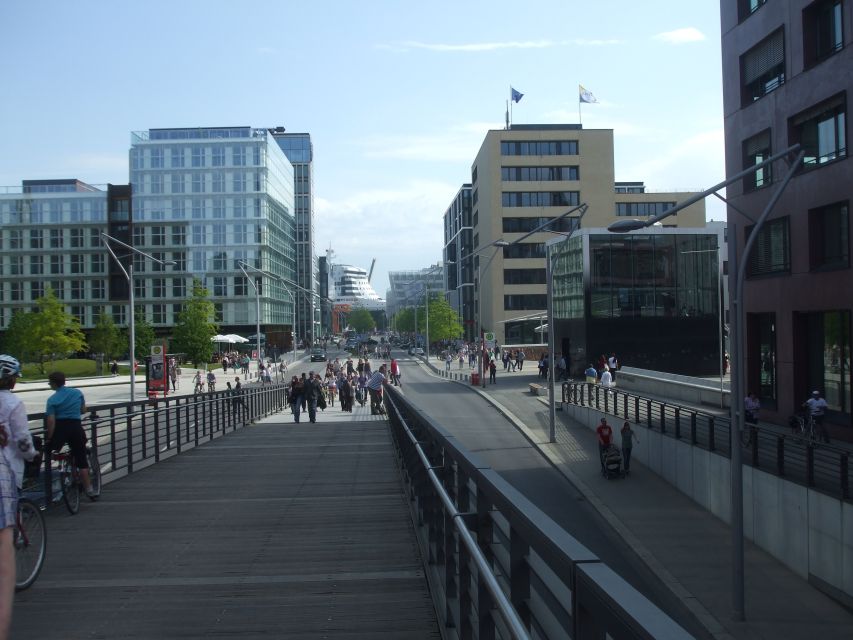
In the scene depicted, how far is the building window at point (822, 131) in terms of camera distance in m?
25.6

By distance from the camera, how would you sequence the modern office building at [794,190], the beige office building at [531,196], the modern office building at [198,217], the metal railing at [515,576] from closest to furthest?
the metal railing at [515,576]
the modern office building at [794,190]
the beige office building at [531,196]
the modern office building at [198,217]

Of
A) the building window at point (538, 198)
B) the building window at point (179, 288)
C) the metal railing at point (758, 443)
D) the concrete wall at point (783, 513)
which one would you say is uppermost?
the building window at point (538, 198)

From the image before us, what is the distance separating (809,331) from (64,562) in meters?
25.9

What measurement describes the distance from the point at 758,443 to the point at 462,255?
340 ft

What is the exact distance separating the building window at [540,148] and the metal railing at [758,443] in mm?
61517

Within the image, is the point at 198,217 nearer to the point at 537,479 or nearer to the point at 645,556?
the point at 537,479

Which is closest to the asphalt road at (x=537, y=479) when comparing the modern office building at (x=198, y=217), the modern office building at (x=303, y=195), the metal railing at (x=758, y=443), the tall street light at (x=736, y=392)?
the tall street light at (x=736, y=392)

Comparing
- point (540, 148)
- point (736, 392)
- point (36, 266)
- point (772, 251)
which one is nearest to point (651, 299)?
point (772, 251)

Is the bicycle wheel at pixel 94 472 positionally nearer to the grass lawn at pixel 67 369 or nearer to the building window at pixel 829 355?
the building window at pixel 829 355

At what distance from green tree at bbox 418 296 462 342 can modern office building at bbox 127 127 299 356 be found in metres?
23.4

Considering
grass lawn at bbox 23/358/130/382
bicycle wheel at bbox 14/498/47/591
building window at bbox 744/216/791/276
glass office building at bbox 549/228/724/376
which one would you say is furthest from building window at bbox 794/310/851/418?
grass lawn at bbox 23/358/130/382

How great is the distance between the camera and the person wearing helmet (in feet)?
14.1

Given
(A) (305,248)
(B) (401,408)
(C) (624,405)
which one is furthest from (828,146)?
(A) (305,248)

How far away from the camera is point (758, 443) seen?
19.5 metres
